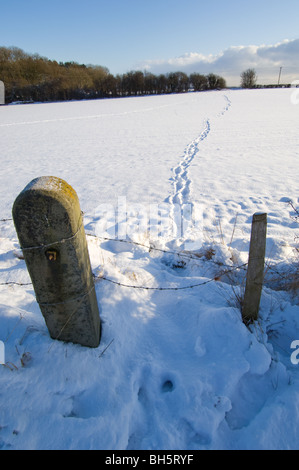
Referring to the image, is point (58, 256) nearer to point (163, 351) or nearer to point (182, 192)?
point (163, 351)

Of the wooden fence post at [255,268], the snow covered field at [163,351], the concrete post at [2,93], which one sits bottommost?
the snow covered field at [163,351]

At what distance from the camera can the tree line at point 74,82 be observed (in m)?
57.3

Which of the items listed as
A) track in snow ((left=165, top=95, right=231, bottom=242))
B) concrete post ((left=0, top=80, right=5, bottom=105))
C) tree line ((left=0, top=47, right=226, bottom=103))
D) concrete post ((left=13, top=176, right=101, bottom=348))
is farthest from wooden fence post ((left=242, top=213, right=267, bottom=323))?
concrete post ((left=0, top=80, right=5, bottom=105))

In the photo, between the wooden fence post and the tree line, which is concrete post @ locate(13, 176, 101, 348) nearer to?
the wooden fence post

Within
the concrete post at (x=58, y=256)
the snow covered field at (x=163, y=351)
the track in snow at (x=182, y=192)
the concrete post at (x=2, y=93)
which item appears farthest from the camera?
the concrete post at (x=2, y=93)

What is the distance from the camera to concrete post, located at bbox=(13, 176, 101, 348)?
1504 millimetres

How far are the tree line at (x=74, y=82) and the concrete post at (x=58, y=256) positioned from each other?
6474cm

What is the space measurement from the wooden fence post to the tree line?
64754 millimetres

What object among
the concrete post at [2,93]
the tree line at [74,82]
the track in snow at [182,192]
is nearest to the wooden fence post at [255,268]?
the track in snow at [182,192]

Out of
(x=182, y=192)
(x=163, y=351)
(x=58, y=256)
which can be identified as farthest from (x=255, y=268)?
(x=182, y=192)

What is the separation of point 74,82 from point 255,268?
68.9 meters

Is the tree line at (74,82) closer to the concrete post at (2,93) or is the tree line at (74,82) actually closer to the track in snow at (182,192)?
the concrete post at (2,93)

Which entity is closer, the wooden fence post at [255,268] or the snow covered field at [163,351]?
the snow covered field at [163,351]

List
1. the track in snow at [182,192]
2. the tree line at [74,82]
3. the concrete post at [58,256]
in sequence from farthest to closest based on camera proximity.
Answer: the tree line at [74,82] < the track in snow at [182,192] < the concrete post at [58,256]
